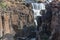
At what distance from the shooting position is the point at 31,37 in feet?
102

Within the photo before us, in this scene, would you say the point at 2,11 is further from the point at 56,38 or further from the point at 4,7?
the point at 56,38

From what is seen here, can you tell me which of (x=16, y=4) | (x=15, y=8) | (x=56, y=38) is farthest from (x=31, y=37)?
(x=56, y=38)

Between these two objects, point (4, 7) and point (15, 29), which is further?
point (4, 7)

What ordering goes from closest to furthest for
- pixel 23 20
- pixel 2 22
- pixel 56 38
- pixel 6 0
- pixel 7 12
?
pixel 56 38 < pixel 2 22 < pixel 7 12 < pixel 23 20 < pixel 6 0

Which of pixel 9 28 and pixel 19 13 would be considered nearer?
pixel 9 28

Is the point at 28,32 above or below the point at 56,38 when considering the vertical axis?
below

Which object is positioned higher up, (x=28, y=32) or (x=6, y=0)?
(x=6, y=0)

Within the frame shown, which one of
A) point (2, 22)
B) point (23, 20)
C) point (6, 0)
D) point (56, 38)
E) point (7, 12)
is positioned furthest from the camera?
point (6, 0)

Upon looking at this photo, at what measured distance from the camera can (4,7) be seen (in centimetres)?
3491

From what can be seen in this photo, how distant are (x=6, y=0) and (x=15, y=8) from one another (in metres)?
3.26

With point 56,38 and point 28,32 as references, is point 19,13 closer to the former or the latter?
point 28,32

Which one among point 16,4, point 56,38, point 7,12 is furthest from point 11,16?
point 56,38

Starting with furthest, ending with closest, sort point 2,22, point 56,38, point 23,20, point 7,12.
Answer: point 23,20
point 7,12
point 2,22
point 56,38

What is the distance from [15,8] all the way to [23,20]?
244cm
